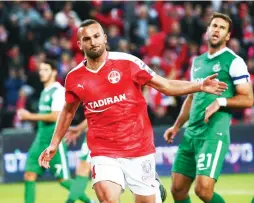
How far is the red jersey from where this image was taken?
311 inches

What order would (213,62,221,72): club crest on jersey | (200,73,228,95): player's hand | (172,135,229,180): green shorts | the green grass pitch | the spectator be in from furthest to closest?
the spectator
the green grass pitch
(213,62,221,72): club crest on jersey
(172,135,229,180): green shorts
(200,73,228,95): player's hand

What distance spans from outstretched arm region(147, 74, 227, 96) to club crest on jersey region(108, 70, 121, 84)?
0.30m

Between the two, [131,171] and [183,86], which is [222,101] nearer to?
[183,86]

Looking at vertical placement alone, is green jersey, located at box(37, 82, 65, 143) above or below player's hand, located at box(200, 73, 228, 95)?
below

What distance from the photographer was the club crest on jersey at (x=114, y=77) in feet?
25.9

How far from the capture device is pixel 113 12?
22297mm

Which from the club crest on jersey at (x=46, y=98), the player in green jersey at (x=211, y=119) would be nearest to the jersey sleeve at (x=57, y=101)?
the club crest on jersey at (x=46, y=98)

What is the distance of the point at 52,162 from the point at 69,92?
12.7ft

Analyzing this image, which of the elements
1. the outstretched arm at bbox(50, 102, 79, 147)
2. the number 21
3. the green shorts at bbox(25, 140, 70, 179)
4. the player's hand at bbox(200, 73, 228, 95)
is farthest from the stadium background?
the player's hand at bbox(200, 73, 228, 95)

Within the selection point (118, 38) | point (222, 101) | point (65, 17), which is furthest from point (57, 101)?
point (65, 17)

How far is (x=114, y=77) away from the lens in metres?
7.90

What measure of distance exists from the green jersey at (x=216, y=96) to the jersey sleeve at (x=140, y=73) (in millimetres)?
1408

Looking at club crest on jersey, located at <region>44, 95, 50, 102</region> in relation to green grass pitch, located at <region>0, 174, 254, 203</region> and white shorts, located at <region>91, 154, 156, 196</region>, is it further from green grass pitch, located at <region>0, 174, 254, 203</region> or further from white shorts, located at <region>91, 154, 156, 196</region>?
white shorts, located at <region>91, 154, 156, 196</region>

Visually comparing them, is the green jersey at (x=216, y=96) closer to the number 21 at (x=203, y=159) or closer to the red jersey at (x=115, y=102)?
the number 21 at (x=203, y=159)
